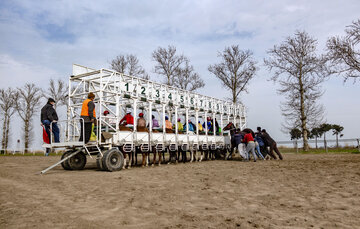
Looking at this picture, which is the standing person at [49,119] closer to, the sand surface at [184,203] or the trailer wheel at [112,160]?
the trailer wheel at [112,160]

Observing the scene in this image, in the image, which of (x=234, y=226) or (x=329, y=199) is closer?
(x=234, y=226)

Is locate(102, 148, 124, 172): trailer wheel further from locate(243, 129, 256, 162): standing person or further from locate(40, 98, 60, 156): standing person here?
locate(243, 129, 256, 162): standing person

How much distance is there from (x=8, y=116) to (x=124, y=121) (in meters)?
29.8

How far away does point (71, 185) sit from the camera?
7711 millimetres

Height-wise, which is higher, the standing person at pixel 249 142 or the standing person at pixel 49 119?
the standing person at pixel 49 119

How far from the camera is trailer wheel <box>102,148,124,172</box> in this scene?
10.8 m

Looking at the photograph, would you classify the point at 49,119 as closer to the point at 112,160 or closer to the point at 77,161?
the point at 77,161

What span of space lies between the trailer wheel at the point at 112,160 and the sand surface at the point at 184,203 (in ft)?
7.15

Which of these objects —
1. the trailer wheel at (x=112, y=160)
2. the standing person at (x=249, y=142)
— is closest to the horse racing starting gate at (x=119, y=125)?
the trailer wheel at (x=112, y=160)

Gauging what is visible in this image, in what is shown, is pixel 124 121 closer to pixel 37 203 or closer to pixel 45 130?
pixel 45 130

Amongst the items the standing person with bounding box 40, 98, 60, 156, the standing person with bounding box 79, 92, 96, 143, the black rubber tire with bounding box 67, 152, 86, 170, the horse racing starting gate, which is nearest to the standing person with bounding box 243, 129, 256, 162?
the horse racing starting gate

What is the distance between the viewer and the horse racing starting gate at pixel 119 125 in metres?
11.4

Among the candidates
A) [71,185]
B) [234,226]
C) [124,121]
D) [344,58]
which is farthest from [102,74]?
[344,58]

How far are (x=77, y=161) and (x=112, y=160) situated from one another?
206 centimetres
